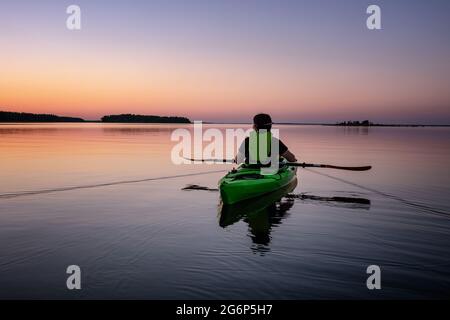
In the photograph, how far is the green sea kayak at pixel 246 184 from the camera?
10.7 m

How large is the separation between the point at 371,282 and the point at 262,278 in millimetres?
1646

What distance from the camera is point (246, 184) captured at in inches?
435

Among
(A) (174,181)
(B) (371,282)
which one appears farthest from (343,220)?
(A) (174,181)

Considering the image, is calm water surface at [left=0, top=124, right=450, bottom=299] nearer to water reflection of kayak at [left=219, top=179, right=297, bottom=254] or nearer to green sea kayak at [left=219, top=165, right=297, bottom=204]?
water reflection of kayak at [left=219, top=179, right=297, bottom=254]

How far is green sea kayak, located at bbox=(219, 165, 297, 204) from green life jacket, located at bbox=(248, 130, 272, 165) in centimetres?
38

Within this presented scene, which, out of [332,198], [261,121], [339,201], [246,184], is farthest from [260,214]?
[332,198]

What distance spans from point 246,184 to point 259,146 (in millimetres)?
1577

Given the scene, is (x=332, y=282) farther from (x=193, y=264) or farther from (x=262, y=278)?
(x=193, y=264)

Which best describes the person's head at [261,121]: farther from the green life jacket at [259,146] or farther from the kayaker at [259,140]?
the green life jacket at [259,146]

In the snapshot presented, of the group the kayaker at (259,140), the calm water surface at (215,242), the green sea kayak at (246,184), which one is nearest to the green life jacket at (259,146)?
the kayaker at (259,140)

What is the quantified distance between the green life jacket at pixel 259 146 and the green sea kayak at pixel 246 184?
0.38 metres

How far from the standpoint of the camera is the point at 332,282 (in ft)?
18.5

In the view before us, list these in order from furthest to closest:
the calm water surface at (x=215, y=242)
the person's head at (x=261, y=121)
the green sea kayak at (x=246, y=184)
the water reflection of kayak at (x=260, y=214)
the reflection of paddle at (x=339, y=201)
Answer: the person's head at (x=261, y=121)
the reflection of paddle at (x=339, y=201)
the green sea kayak at (x=246, y=184)
the water reflection of kayak at (x=260, y=214)
the calm water surface at (x=215, y=242)

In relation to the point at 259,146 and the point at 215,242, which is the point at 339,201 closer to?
the point at 259,146
